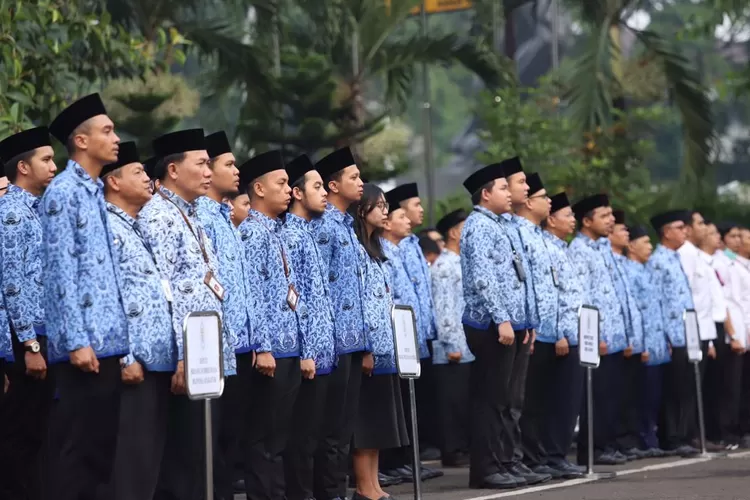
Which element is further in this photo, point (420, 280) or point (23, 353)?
point (420, 280)

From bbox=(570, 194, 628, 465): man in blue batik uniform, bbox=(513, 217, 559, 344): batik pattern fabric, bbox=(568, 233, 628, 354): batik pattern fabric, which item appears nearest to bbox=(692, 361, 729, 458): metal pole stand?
bbox=(570, 194, 628, 465): man in blue batik uniform

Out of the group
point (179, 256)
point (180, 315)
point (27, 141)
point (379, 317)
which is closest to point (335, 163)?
point (379, 317)

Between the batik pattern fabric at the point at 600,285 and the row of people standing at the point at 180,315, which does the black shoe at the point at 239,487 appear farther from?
the batik pattern fabric at the point at 600,285

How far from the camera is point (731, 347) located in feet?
57.3

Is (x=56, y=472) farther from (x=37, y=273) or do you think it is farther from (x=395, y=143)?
(x=395, y=143)

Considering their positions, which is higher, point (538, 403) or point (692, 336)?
point (692, 336)

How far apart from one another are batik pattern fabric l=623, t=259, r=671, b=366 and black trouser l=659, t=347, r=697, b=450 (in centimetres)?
31

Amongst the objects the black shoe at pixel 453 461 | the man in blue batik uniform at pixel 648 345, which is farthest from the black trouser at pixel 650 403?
the black shoe at pixel 453 461

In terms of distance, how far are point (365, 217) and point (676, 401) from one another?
626 centimetres

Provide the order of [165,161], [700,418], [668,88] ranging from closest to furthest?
[165,161]
[700,418]
[668,88]

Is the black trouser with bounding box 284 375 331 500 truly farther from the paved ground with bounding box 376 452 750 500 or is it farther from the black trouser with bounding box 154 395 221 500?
the black trouser with bounding box 154 395 221 500

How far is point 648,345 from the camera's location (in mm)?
16047

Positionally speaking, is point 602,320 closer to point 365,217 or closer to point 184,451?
point 365,217

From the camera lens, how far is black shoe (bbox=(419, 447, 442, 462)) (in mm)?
15795
